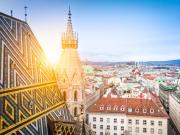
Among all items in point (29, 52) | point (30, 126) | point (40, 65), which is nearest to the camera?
point (30, 126)

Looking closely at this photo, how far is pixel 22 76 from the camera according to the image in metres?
18.0

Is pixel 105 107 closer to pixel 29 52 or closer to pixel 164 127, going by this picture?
pixel 164 127

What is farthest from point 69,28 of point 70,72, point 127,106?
point 127,106

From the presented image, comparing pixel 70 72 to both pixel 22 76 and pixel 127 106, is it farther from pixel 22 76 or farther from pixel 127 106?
pixel 127 106

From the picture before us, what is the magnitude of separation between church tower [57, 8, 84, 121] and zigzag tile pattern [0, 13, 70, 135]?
8.15 feet

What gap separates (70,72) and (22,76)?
9151mm

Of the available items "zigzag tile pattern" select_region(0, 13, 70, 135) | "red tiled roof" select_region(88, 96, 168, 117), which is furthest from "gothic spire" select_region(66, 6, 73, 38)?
"red tiled roof" select_region(88, 96, 168, 117)

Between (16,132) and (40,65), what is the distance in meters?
8.44

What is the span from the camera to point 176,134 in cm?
5547

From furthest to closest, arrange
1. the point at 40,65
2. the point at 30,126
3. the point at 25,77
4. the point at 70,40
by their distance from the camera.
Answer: the point at 70,40 < the point at 40,65 < the point at 25,77 < the point at 30,126

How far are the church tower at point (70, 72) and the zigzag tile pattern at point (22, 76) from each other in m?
2.48

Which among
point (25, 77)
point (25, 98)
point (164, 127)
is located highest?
point (25, 77)

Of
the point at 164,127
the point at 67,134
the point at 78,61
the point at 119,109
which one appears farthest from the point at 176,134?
the point at 67,134

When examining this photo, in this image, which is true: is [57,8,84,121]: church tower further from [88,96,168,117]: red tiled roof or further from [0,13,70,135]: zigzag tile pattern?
[88,96,168,117]: red tiled roof
